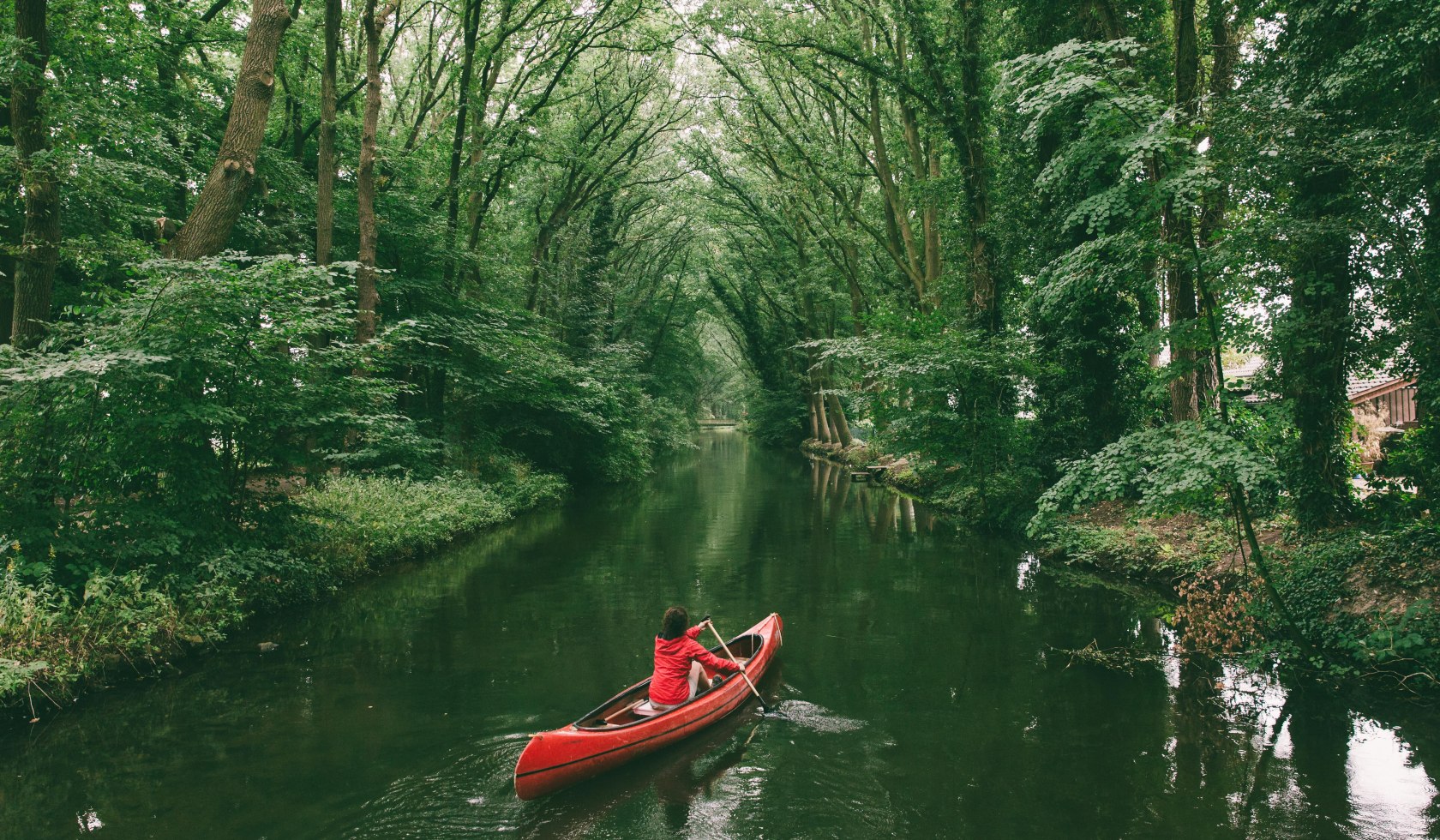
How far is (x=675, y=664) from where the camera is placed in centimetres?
592

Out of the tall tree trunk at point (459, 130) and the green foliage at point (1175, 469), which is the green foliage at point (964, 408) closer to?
the green foliage at point (1175, 469)

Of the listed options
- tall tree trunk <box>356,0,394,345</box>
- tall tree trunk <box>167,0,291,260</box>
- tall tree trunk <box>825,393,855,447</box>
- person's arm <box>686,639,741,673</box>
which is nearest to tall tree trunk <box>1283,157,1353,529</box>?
person's arm <box>686,639,741,673</box>

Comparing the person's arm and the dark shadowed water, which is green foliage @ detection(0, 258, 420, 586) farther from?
the person's arm

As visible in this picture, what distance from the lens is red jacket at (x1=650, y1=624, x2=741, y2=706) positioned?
5859mm

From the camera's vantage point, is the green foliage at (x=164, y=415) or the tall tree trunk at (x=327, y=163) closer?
the green foliage at (x=164, y=415)

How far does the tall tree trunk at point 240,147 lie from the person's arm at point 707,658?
720 cm

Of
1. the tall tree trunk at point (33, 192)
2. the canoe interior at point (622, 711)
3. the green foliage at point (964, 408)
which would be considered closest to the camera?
the canoe interior at point (622, 711)

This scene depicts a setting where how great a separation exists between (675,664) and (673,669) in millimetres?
45

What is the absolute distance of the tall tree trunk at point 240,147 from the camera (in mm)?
8352

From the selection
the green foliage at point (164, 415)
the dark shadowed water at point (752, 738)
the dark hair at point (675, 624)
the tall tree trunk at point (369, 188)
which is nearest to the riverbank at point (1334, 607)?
the dark shadowed water at point (752, 738)

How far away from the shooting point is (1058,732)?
5945 mm

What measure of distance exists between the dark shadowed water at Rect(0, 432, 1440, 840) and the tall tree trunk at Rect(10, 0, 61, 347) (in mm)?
4403

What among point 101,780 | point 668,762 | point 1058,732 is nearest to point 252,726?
point 101,780

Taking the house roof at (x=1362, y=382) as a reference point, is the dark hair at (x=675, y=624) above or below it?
below
